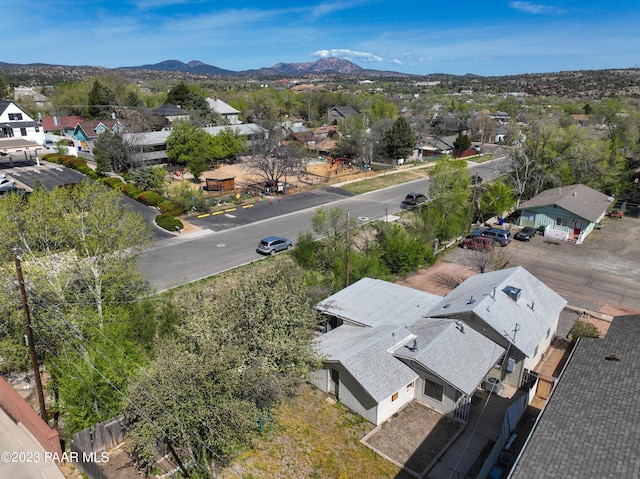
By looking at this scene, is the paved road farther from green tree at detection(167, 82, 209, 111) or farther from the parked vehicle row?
green tree at detection(167, 82, 209, 111)

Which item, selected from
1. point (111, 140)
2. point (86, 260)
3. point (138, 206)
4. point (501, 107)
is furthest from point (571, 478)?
point (501, 107)

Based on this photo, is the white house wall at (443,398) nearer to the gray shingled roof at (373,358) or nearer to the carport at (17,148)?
the gray shingled roof at (373,358)

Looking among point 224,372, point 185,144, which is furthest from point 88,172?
point 224,372

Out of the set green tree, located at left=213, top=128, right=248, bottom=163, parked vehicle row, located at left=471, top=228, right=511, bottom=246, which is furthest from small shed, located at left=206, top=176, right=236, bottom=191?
parked vehicle row, located at left=471, top=228, right=511, bottom=246

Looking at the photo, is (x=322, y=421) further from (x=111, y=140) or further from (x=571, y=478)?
(x=111, y=140)

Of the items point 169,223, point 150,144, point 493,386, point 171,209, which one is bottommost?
point 493,386

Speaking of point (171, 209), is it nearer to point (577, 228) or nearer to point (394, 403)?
point (394, 403)

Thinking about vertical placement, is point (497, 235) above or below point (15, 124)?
below
